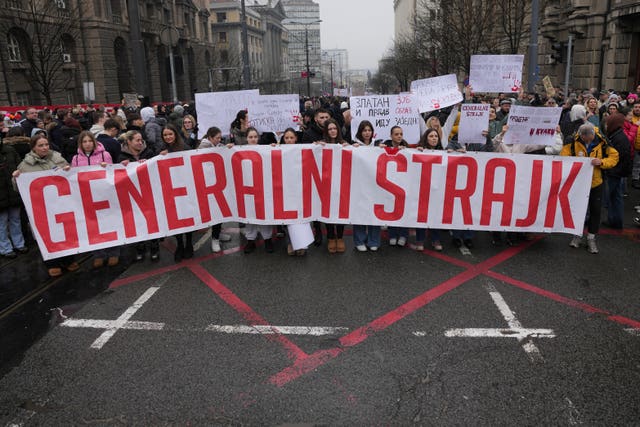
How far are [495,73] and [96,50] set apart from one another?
32.4 m

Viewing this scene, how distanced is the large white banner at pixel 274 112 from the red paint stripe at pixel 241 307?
114 inches

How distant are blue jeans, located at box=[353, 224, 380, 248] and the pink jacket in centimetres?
331

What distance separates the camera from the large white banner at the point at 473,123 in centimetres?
721

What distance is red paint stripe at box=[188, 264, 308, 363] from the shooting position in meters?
4.36

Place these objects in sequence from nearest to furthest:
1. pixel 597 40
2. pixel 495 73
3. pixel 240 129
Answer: pixel 240 129
pixel 495 73
pixel 597 40

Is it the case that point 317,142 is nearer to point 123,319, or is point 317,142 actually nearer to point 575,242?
point 123,319

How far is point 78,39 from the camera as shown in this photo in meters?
34.4

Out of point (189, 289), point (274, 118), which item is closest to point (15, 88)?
point (274, 118)

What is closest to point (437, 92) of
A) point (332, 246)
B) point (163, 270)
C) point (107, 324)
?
point (332, 246)

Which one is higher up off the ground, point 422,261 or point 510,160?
point 510,160

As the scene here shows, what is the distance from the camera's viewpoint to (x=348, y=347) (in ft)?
14.4

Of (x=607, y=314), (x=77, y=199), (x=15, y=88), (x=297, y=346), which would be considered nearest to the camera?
(x=297, y=346)

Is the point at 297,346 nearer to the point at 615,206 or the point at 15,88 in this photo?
the point at 615,206

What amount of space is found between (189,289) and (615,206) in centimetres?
604
